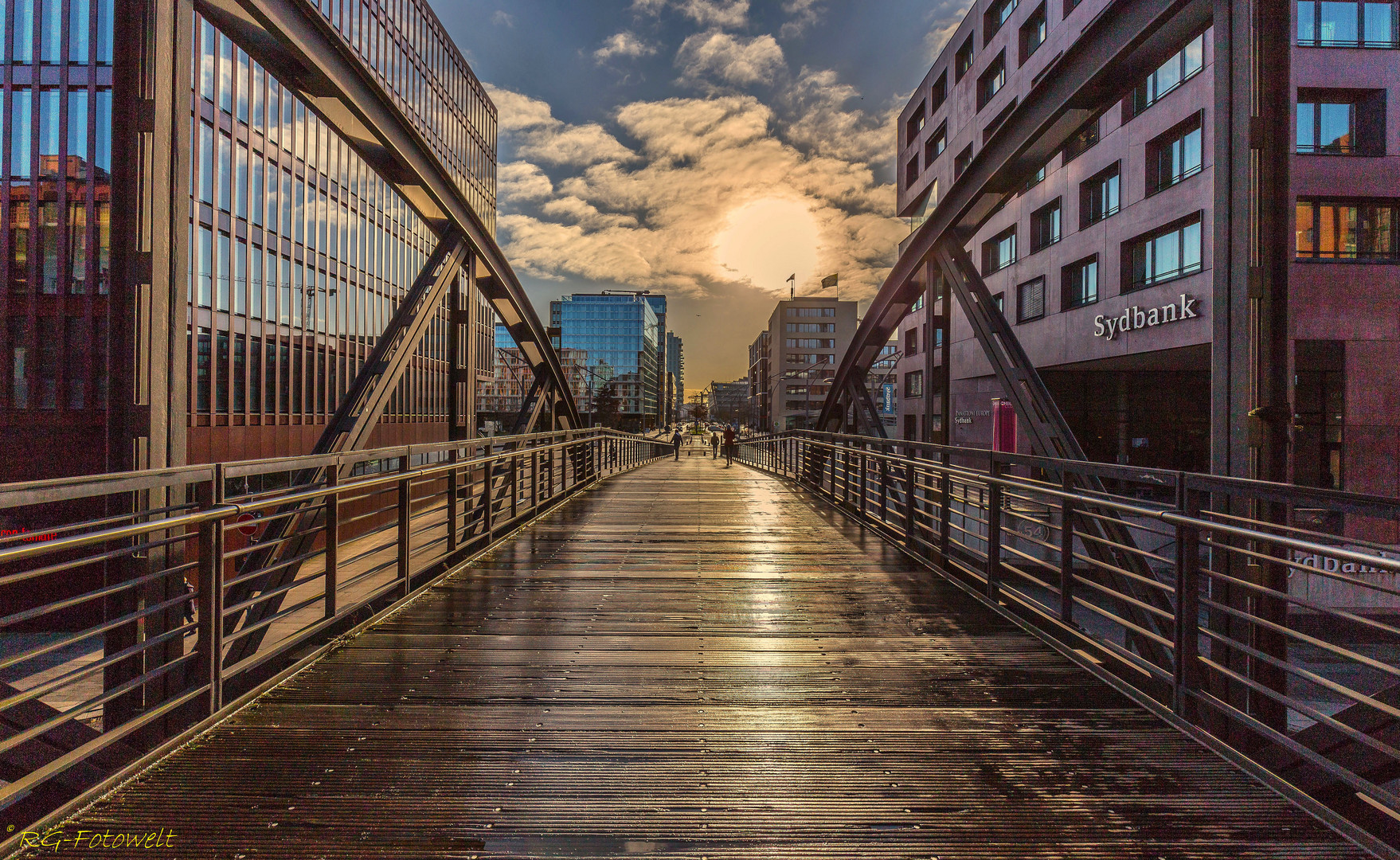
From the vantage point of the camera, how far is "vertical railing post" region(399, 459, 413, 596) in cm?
433

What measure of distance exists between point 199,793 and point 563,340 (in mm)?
109242

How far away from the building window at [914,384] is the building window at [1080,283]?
943 cm

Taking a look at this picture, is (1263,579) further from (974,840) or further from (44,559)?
(44,559)

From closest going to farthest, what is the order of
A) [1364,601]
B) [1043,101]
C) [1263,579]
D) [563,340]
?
[1263,579], [1043,101], [1364,601], [563,340]

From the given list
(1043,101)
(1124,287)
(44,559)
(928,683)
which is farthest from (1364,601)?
(44,559)

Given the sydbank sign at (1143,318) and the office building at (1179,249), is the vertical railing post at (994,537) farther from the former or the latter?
the sydbank sign at (1143,318)

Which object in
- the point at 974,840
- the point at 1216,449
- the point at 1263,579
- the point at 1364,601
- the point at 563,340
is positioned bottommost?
the point at 1364,601

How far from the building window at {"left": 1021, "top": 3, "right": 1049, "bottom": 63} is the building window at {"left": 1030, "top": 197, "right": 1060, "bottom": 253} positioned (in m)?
4.95

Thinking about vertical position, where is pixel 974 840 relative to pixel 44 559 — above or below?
above

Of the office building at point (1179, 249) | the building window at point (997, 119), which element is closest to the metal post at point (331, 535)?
the office building at point (1179, 249)

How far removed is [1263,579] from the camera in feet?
9.52

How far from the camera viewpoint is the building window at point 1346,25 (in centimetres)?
1440

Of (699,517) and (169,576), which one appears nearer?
(169,576)

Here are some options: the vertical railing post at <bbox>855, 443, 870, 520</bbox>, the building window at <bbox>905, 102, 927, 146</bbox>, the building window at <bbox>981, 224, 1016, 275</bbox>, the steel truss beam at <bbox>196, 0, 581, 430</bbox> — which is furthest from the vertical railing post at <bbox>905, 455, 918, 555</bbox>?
the building window at <bbox>905, 102, 927, 146</bbox>
